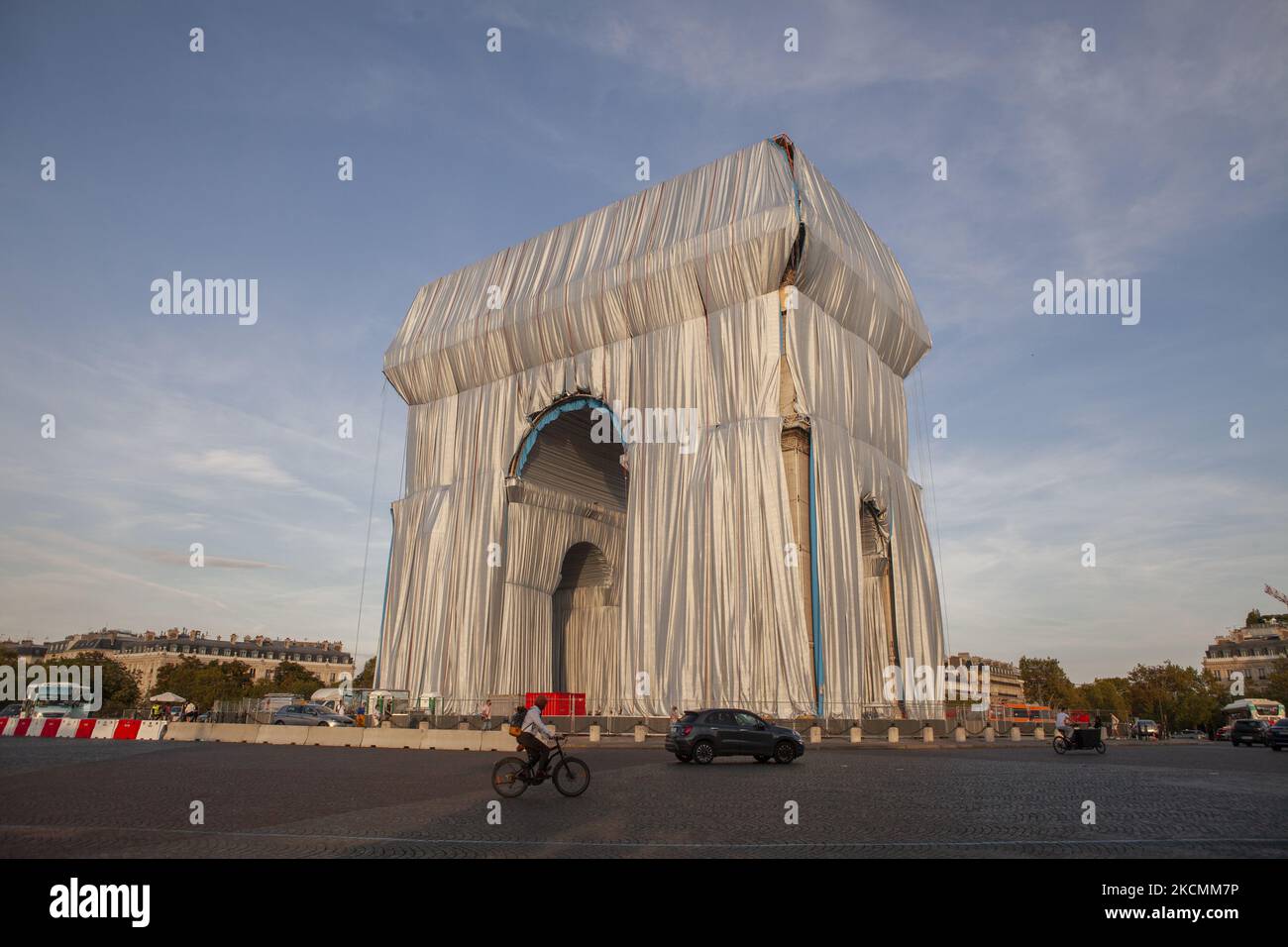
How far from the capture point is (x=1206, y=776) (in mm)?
16984

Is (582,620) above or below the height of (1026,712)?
above

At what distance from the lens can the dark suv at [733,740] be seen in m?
20.0

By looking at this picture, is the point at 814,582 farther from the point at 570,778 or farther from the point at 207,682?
the point at 207,682

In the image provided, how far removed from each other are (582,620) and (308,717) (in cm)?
1575

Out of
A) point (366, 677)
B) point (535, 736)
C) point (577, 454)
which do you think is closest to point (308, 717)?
point (577, 454)

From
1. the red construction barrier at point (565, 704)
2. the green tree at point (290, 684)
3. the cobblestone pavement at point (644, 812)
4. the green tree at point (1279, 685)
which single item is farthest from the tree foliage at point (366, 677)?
the cobblestone pavement at point (644, 812)

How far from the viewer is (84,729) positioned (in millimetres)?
33219

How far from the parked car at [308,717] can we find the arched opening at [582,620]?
39.1 ft

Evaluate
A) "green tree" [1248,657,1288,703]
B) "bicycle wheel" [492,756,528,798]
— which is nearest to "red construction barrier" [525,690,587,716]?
"bicycle wheel" [492,756,528,798]

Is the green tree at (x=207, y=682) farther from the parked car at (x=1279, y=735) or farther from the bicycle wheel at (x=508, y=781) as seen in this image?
the bicycle wheel at (x=508, y=781)

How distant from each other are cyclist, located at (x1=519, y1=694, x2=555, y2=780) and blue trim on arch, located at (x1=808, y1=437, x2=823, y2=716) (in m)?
18.7
